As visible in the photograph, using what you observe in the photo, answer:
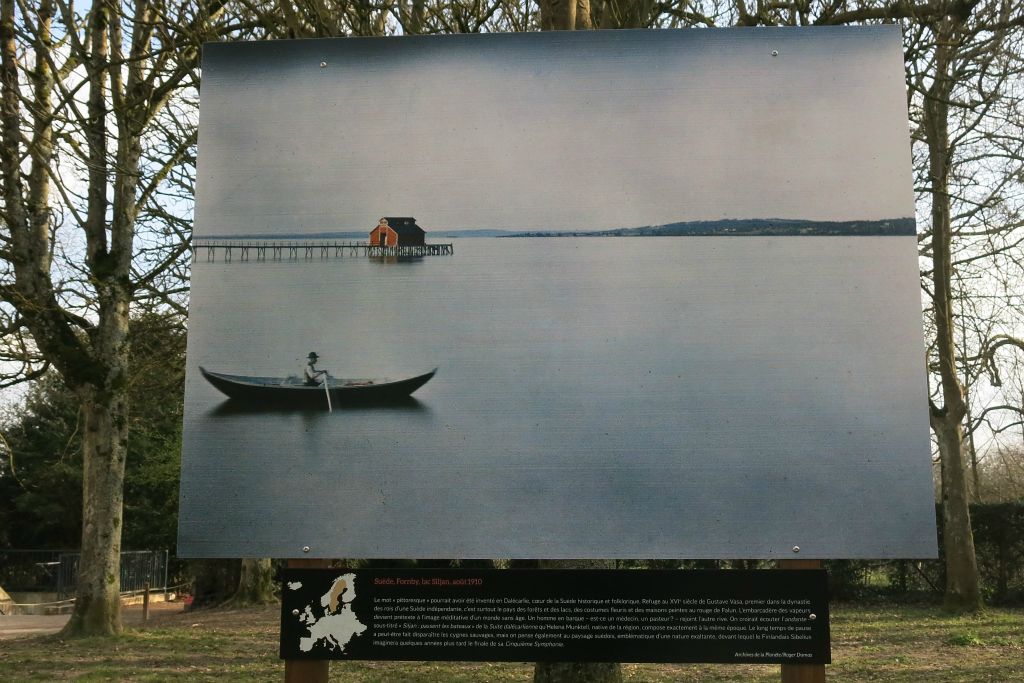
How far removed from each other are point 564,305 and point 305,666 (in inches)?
80.5

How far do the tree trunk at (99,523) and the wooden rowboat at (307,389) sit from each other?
28.7ft

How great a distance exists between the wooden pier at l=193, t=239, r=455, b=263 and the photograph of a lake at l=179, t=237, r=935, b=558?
0.05 m

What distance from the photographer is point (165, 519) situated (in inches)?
908

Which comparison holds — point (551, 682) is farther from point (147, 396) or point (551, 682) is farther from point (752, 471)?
point (147, 396)

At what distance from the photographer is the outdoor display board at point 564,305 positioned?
14.0 feet

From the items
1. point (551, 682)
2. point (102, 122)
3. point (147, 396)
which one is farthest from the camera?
point (147, 396)

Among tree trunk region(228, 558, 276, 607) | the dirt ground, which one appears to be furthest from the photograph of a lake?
tree trunk region(228, 558, 276, 607)

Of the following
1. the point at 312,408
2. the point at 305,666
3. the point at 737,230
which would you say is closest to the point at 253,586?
the point at 305,666

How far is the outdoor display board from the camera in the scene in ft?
14.0

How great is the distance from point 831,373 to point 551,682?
2.62m

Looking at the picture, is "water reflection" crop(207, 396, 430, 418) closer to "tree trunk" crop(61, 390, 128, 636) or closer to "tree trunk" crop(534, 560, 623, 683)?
"tree trunk" crop(534, 560, 623, 683)

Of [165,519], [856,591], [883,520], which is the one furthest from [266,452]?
[165,519]
